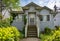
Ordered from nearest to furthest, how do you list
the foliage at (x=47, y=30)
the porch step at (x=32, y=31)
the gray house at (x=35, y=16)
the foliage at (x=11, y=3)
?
1. the foliage at (x=11, y=3)
2. the porch step at (x=32, y=31)
3. the foliage at (x=47, y=30)
4. the gray house at (x=35, y=16)

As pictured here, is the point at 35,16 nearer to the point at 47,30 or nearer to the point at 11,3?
the point at 47,30

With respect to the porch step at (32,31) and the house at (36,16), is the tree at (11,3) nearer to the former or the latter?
the house at (36,16)

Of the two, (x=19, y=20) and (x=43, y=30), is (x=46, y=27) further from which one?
(x=19, y=20)

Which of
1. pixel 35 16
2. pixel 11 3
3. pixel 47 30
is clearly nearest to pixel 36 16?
pixel 35 16

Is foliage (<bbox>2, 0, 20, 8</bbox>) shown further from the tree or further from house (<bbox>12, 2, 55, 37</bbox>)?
house (<bbox>12, 2, 55, 37</bbox>)

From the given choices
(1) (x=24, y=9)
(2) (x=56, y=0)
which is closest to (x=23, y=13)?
(1) (x=24, y=9)

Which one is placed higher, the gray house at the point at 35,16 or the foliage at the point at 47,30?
the gray house at the point at 35,16

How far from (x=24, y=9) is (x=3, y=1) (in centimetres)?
514

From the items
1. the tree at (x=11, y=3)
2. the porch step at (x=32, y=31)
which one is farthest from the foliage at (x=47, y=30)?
the tree at (x=11, y=3)

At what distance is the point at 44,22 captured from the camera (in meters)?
32.9

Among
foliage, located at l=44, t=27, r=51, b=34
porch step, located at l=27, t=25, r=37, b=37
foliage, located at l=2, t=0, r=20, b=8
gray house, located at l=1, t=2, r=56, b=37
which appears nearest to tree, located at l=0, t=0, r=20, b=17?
foliage, located at l=2, t=0, r=20, b=8

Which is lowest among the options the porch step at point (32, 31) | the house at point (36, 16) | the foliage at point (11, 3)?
the porch step at point (32, 31)

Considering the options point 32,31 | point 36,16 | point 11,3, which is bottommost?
point 32,31

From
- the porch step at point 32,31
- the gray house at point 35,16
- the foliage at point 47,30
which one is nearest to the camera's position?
the porch step at point 32,31
